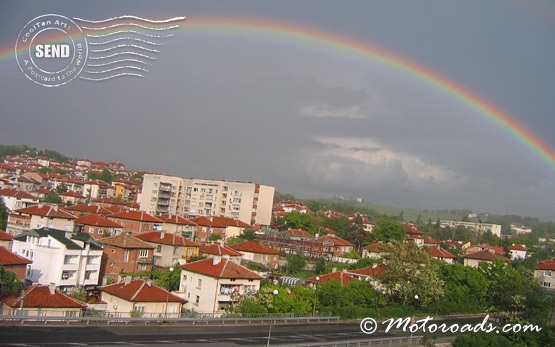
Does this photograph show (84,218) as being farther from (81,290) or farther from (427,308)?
(427,308)

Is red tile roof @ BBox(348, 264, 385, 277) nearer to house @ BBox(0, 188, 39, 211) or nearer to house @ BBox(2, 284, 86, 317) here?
house @ BBox(2, 284, 86, 317)

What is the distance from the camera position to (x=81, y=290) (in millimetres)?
28344

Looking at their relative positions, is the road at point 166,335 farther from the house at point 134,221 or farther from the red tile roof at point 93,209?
the red tile roof at point 93,209

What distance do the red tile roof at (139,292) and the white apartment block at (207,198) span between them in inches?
2012

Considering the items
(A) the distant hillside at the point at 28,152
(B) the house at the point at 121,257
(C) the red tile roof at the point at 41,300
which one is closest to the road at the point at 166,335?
(C) the red tile roof at the point at 41,300

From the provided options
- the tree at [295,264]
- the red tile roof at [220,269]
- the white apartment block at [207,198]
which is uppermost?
the white apartment block at [207,198]

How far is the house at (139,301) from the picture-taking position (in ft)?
74.6

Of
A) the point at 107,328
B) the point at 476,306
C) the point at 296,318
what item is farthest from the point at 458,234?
the point at 107,328

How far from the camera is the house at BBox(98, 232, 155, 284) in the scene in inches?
1305

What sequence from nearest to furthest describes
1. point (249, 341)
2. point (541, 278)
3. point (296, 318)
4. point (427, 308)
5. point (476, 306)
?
point (249, 341), point (296, 318), point (427, 308), point (476, 306), point (541, 278)

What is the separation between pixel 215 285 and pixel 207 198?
168 ft

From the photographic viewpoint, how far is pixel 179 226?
54219 millimetres

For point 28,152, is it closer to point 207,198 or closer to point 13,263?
point 207,198

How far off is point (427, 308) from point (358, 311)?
7790 mm
